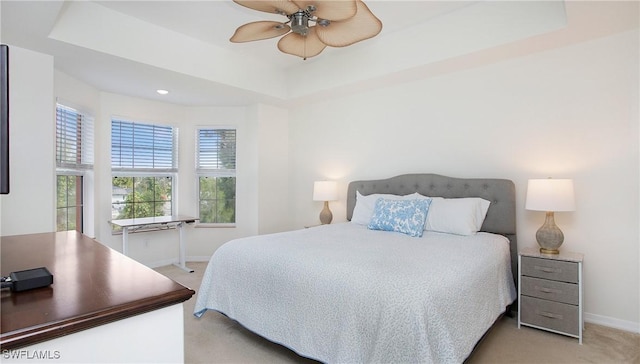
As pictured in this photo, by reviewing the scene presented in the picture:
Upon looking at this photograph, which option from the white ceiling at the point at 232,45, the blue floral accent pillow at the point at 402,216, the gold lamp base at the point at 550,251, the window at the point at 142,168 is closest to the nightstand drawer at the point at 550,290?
the gold lamp base at the point at 550,251

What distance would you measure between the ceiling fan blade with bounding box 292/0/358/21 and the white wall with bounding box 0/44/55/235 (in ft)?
8.22

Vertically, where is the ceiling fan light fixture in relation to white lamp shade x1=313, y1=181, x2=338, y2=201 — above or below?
above

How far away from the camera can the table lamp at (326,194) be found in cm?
434

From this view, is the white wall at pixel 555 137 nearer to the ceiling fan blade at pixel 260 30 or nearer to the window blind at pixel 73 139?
the ceiling fan blade at pixel 260 30

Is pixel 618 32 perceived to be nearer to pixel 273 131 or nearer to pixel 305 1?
pixel 305 1

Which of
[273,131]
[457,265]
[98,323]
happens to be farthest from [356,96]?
[98,323]

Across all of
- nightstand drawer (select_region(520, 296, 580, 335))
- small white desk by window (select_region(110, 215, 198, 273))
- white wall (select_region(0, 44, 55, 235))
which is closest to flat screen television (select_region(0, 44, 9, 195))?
white wall (select_region(0, 44, 55, 235))

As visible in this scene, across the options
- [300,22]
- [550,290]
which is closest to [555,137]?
[550,290]

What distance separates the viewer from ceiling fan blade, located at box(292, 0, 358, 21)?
187cm

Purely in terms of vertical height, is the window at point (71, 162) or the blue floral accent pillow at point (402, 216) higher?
the window at point (71, 162)

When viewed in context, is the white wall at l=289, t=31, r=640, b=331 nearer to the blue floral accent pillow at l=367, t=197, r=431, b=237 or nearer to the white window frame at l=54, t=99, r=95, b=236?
the blue floral accent pillow at l=367, t=197, r=431, b=237

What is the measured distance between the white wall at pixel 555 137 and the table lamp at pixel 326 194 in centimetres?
57

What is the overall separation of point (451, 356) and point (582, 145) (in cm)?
232

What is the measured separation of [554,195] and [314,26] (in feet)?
7.30
